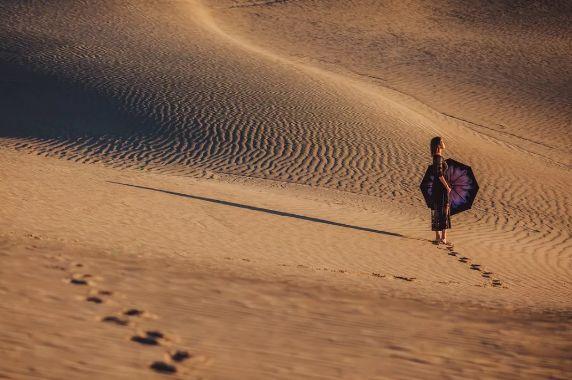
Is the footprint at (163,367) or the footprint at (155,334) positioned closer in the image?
the footprint at (163,367)

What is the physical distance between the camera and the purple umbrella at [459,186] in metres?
11.2

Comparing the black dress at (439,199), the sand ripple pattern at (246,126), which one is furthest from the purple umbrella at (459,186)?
the sand ripple pattern at (246,126)

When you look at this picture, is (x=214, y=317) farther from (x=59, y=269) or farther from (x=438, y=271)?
(x=438, y=271)

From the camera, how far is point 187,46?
26.7 metres

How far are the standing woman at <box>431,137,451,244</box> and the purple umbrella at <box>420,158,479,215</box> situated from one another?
0.39 ft

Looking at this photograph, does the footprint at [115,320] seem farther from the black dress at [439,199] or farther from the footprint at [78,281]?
the black dress at [439,199]

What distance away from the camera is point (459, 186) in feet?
37.0

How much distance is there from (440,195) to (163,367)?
7.68 m

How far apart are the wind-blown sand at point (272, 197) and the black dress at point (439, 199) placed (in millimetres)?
483

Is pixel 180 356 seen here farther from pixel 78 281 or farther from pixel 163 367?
pixel 78 281

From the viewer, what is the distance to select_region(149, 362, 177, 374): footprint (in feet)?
13.5

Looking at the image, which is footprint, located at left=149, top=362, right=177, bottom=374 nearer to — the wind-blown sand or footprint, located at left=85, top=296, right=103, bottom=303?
the wind-blown sand

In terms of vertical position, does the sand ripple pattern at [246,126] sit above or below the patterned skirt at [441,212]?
above

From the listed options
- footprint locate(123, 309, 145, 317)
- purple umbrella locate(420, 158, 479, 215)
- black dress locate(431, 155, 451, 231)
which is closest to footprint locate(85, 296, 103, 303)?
footprint locate(123, 309, 145, 317)
